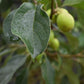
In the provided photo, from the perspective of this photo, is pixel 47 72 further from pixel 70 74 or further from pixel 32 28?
pixel 70 74

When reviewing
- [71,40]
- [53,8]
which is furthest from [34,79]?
[53,8]

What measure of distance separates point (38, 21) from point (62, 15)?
0.11 m

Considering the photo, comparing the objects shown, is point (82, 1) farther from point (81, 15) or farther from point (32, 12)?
point (81, 15)

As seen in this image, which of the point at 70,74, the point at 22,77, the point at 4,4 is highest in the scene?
the point at 4,4

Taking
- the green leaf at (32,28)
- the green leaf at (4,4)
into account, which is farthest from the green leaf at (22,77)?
the green leaf at (32,28)

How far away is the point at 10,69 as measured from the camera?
822mm

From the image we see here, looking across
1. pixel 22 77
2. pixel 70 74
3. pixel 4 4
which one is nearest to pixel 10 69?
pixel 22 77

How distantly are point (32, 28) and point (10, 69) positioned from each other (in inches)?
14.9

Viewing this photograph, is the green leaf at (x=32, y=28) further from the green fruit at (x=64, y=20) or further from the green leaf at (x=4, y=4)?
the green leaf at (x=4, y=4)

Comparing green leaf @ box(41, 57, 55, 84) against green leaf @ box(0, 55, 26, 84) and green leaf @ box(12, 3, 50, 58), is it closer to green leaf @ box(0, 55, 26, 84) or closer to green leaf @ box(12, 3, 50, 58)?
green leaf @ box(0, 55, 26, 84)

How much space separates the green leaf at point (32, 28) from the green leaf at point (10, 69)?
31 cm

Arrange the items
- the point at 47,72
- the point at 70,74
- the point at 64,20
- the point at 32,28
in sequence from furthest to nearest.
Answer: the point at 70,74, the point at 47,72, the point at 64,20, the point at 32,28

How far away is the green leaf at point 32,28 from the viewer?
1.51 ft

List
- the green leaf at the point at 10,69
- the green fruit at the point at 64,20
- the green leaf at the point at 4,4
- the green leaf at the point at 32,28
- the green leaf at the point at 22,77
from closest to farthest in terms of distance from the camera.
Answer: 1. the green leaf at the point at 32,28
2. the green fruit at the point at 64,20
3. the green leaf at the point at 10,69
4. the green leaf at the point at 22,77
5. the green leaf at the point at 4,4
